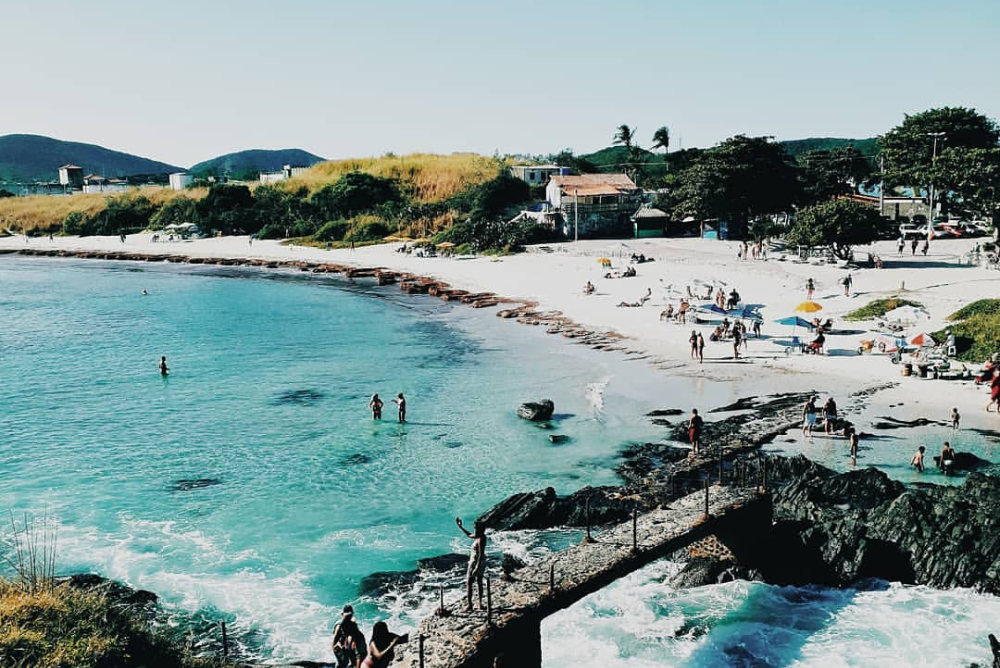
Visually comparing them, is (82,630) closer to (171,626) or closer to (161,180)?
(171,626)

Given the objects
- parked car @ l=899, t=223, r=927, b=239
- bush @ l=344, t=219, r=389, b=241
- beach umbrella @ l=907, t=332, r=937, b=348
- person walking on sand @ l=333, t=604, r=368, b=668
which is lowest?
person walking on sand @ l=333, t=604, r=368, b=668

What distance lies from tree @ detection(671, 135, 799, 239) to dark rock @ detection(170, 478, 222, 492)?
47471mm

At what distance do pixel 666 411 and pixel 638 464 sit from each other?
5.02 metres

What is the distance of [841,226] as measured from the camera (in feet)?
151

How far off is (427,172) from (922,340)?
8018 centimetres

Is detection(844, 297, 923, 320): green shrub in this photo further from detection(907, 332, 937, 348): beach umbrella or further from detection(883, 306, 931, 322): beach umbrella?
detection(907, 332, 937, 348): beach umbrella

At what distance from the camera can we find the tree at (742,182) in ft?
197

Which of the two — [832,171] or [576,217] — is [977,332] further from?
[832,171]

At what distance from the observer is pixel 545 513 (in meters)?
19.3

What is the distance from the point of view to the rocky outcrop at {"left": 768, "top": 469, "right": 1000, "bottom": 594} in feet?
53.1

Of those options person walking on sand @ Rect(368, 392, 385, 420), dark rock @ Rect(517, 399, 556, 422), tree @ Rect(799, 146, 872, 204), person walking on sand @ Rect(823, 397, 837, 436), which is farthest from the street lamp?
person walking on sand @ Rect(368, 392, 385, 420)

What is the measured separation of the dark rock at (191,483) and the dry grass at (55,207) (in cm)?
9576

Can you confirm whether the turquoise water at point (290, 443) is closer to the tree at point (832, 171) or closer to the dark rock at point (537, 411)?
the dark rock at point (537, 411)

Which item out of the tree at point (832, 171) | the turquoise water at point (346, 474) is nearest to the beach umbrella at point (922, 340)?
the turquoise water at point (346, 474)
